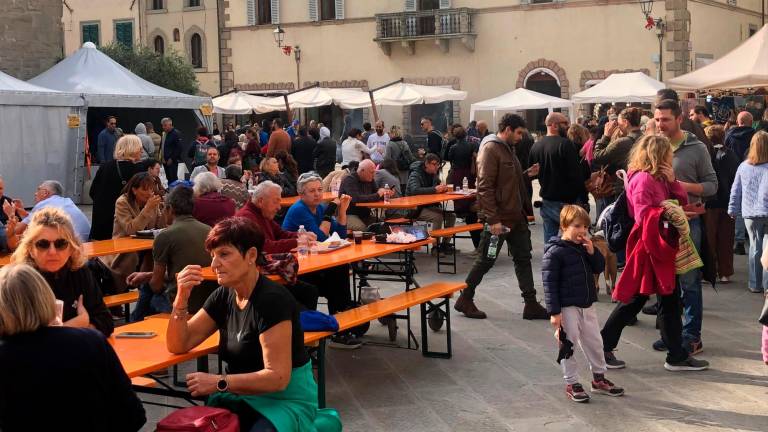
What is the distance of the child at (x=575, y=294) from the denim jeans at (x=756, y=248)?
11.2 ft

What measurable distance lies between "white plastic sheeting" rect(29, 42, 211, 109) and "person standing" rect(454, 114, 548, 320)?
38.0 feet

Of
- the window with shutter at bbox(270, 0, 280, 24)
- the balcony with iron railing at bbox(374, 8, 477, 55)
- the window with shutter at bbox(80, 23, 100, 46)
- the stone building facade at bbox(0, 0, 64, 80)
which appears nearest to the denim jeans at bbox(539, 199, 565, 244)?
the stone building facade at bbox(0, 0, 64, 80)

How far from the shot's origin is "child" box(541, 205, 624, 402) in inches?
236

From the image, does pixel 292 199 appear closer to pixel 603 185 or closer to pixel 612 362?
pixel 603 185

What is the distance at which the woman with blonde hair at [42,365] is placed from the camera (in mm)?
3459

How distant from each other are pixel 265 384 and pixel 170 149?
14904 mm

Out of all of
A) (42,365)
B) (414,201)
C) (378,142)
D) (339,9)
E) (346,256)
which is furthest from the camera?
(339,9)

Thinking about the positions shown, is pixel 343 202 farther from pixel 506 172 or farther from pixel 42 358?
pixel 42 358

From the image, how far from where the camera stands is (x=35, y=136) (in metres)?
17.6

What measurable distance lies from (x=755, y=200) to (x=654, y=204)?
3.05 metres

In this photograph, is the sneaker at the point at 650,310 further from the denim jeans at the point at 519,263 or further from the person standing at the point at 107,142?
the person standing at the point at 107,142

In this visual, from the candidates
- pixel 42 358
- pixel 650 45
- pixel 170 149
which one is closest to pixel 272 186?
pixel 42 358

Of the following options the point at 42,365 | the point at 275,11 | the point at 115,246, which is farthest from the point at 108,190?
the point at 275,11

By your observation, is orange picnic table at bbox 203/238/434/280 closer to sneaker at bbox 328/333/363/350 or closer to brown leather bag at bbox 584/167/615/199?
sneaker at bbox 328/333/363/350
